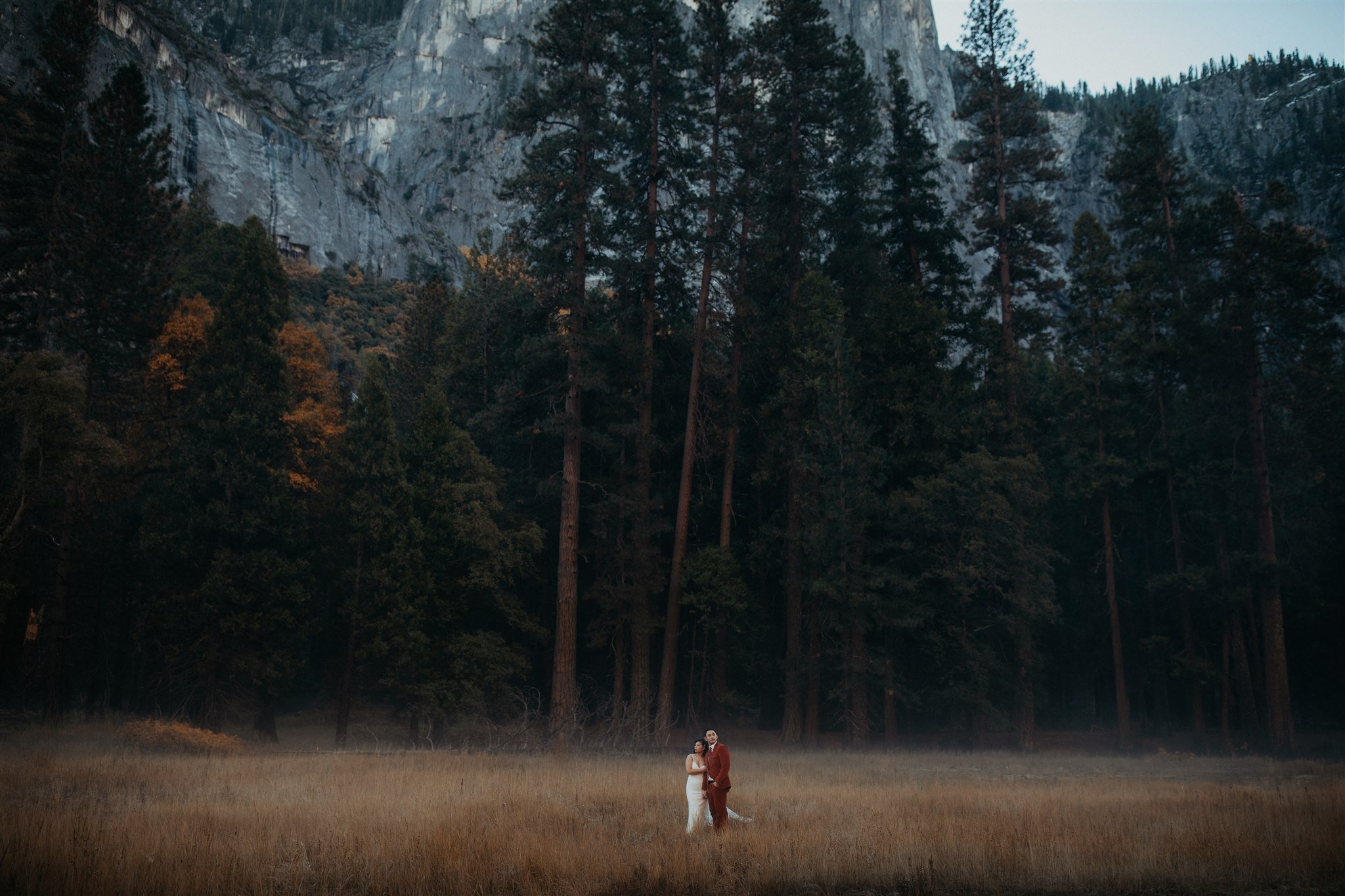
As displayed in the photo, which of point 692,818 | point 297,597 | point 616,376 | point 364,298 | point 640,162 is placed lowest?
point 692,818

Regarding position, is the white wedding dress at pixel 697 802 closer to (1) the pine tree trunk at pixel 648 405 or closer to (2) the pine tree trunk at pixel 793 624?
(1) the pine tree trunk at pixel 648 405

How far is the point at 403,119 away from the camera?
466ft

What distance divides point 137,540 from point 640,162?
1899 centimetres

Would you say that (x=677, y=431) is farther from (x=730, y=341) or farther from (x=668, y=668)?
(x=668, y=668)

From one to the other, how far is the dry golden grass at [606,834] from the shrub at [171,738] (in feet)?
12.7

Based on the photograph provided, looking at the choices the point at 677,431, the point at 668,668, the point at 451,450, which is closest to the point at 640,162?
the point at 677,431

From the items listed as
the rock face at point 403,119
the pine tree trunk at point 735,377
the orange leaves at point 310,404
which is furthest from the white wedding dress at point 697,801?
the rock face at point 403,119

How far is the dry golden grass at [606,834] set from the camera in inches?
287

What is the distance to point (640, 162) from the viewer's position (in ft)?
78.7

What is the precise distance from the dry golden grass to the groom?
378 millimetres

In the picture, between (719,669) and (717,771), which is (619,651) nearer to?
(719,669)

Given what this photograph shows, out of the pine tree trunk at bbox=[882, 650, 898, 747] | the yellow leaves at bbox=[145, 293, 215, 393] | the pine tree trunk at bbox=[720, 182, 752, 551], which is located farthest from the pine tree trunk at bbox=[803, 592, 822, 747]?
the yellow leaves at bbox=[145, 293, 215, 393]

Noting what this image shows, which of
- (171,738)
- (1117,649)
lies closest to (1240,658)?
(1117,649)

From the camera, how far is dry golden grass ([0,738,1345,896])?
287 inches
